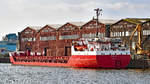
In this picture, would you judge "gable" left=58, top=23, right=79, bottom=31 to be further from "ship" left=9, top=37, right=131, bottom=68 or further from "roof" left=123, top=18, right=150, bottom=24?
"ship" left=9, top=37, right=131, bottom=68

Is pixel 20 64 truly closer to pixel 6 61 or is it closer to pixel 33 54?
pixel 33 54

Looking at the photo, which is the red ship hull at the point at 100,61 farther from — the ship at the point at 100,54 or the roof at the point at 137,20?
the roof at the point at 137,20

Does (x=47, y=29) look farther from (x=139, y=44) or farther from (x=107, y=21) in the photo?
(x=139, y=44)

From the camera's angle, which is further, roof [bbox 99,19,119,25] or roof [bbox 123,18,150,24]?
roof [bbox 99,19,119,25]

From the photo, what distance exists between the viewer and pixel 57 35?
3932 inches

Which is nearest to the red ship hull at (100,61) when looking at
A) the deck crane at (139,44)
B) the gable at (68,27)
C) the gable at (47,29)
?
the deck crane at (139,44)

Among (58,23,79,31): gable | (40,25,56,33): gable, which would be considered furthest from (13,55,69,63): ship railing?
(58,23,79,31): gable

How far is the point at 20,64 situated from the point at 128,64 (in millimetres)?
30278

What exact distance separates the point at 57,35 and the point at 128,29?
72.4ft

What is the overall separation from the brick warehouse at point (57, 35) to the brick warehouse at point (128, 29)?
2516 mm

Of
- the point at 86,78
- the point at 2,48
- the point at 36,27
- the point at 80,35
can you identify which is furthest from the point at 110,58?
the point at 2,48

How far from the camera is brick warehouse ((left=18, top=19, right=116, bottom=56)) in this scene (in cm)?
9244

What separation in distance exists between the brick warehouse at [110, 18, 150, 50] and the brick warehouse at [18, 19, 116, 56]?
8.26 feet

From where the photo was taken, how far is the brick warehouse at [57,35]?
303 ft
